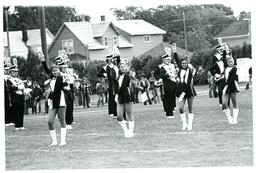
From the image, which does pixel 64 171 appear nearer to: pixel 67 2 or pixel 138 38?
pixel 67 2

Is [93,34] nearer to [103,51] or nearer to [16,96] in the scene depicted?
[103,51]

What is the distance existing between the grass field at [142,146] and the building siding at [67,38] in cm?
2759

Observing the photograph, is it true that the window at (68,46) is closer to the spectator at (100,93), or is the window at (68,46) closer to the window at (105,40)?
the window at (105,40)

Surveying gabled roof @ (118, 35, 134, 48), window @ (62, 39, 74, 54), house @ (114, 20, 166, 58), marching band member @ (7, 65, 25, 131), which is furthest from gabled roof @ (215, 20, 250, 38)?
window @ (62, 39, 74, 54)

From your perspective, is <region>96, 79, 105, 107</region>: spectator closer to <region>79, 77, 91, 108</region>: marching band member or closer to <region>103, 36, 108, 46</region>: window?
<region>79, 77, 91, 108</region>: marching band member

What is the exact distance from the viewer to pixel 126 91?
1313cm

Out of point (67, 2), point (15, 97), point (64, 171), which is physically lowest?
point (64, 171)

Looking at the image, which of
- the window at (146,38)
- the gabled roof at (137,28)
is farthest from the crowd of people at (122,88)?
the window at (146,38)

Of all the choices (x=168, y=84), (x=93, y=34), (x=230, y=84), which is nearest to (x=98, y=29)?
(x=93, y=34)

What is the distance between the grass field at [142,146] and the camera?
10.3 m

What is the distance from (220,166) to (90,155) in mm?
2788

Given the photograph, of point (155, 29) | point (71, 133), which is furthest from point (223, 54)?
point (155, 29)

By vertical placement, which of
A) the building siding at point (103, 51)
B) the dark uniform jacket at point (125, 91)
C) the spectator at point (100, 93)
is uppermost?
the building siding at point (103, 51)

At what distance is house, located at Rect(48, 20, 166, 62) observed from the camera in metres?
44.3
